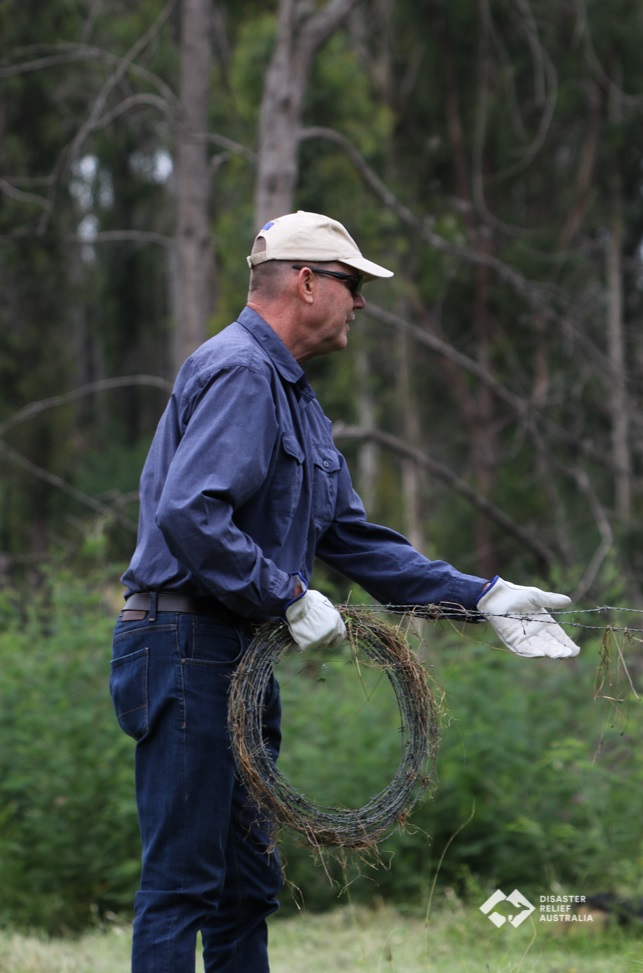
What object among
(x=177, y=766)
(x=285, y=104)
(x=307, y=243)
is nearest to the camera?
(x=177, y=766)

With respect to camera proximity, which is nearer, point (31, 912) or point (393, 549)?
point (393, 549)

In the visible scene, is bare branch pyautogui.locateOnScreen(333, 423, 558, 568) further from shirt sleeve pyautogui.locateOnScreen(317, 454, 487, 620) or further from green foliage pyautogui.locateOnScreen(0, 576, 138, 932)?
shirt sleeve pyautogui.locateOnScreen(317, 454, 487, 620)

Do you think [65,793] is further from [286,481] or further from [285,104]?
[285,104]

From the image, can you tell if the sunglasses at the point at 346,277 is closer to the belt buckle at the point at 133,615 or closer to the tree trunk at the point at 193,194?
the belt buckle at the point at 133,615

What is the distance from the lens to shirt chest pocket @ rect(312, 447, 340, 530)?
135 inches

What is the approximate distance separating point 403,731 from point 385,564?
51 centimetres

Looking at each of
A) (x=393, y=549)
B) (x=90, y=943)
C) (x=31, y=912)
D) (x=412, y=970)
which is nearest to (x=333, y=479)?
(x=393, y=549)

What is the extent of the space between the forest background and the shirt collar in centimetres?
79

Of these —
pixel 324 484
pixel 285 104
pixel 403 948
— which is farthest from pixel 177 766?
pixel 285 104

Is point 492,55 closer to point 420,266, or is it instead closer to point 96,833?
point 420,266

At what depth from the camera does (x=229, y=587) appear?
114 inches

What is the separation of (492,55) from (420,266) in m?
3.55

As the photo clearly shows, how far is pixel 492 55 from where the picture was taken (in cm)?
1916

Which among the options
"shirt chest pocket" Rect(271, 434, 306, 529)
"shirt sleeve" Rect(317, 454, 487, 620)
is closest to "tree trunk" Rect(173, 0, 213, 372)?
"shirt sleeve" Rect(317, 454, 487, 620)
